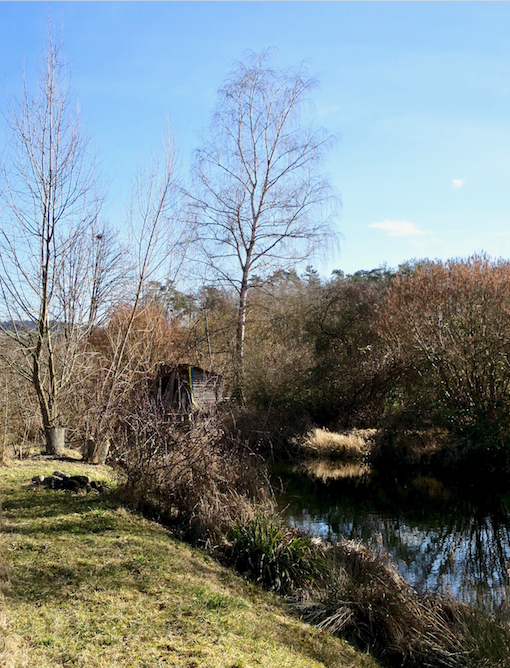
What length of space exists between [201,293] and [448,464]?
11527 millimetres

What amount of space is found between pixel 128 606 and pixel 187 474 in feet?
8.88

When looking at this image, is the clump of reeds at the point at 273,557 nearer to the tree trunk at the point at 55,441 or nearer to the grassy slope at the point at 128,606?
the grassy slope at the point at 128,606

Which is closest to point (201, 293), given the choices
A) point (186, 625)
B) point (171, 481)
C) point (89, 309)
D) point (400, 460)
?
point (400, 460)

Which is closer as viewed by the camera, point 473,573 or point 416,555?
point 473,573

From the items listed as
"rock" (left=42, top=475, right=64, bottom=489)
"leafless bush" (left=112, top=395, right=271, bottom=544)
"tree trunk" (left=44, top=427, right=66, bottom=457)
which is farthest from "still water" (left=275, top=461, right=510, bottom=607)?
"tree trunk" (left=44, top=427, right=66, bottom=457)

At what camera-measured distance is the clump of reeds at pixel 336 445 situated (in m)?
15.1

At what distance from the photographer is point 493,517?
29.9 ft

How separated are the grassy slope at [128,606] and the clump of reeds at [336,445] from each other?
996 cm

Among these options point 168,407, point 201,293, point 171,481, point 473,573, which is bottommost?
point 473,573

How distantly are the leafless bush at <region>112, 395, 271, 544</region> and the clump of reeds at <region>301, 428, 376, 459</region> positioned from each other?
853cm

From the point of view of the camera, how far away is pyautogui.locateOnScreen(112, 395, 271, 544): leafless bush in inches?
245

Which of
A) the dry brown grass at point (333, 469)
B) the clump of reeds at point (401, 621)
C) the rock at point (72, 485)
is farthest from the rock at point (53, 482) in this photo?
the dry brown grass at point (333, 469)

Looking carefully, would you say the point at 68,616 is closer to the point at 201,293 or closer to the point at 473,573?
the point at 473,573

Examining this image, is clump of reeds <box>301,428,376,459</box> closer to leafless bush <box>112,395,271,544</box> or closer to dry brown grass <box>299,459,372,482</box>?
dry brown grass <box>299,459,372,482</box>
